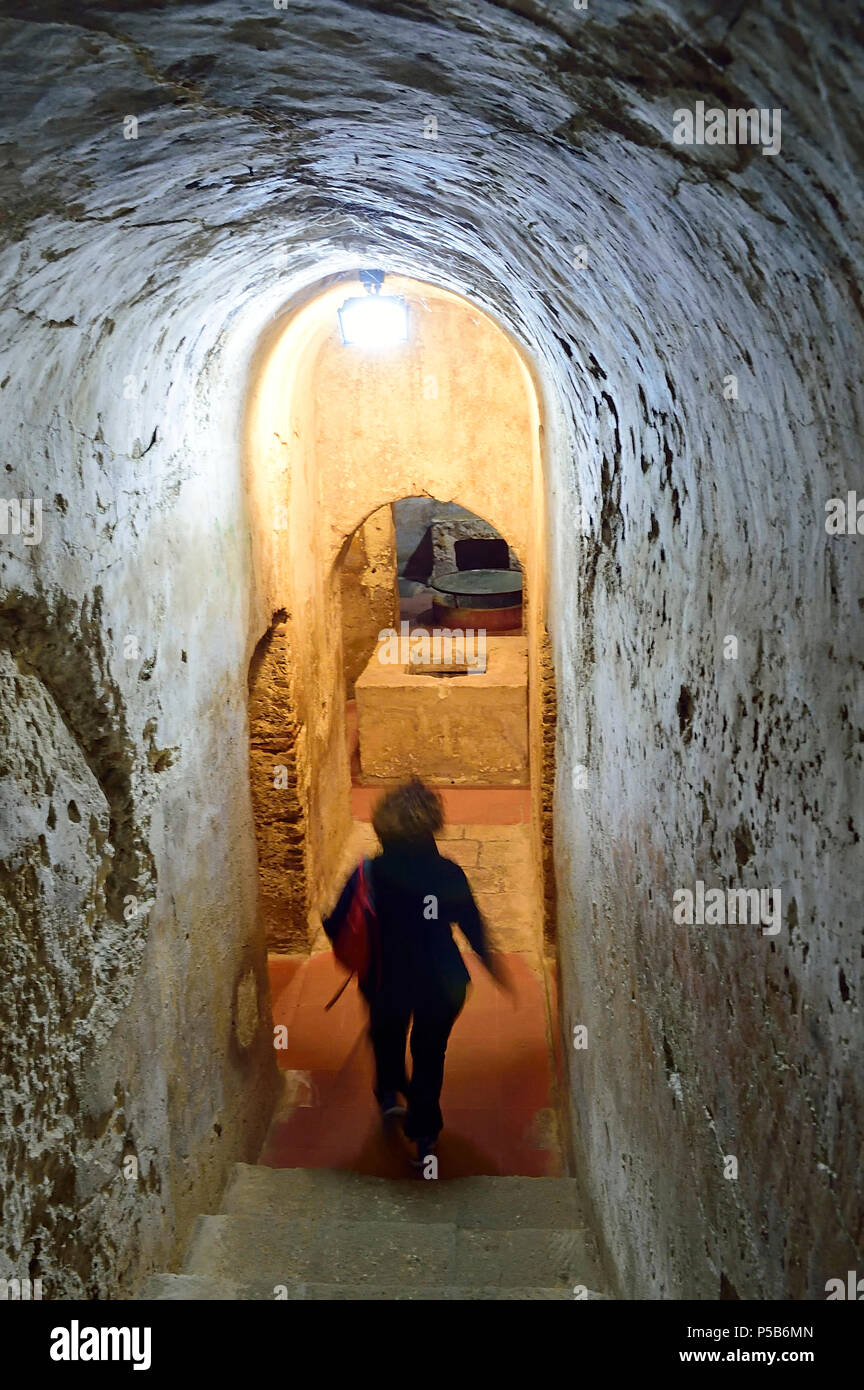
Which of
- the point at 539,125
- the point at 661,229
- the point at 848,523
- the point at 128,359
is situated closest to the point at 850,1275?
the point at 848,523

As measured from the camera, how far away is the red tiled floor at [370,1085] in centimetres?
473

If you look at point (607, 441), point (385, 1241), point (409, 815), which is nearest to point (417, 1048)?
point (385, 1241)

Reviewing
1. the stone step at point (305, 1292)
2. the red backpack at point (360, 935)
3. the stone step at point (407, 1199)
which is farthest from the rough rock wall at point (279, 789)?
the stone step at point (305, 1292)

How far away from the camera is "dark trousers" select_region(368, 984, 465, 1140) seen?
14.4ft

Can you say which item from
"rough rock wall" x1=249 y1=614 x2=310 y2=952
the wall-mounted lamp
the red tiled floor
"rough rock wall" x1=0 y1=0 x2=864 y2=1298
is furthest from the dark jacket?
the wall-mounted lamp

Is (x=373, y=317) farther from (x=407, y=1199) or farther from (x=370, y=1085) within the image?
(x=407, y=1199)

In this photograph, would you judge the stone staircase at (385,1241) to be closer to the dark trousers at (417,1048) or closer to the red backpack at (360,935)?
the dark trousers at (417,1048)

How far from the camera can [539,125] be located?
69.1 inches

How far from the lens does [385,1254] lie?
3.72m

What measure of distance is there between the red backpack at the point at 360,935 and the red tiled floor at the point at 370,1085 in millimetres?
935

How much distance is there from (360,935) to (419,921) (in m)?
0.32
